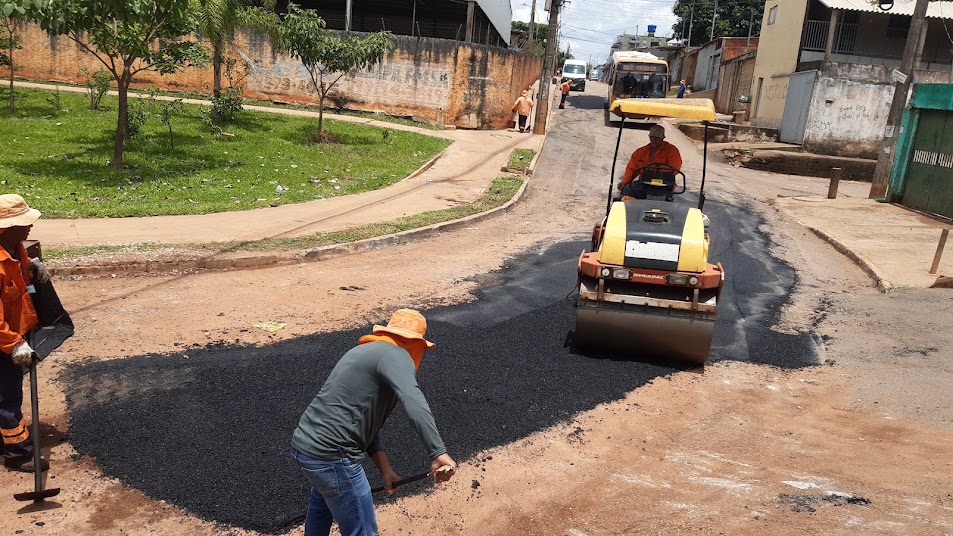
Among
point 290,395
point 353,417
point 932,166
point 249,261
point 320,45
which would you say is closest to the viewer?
point 353,417

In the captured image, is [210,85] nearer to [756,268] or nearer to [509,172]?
[509,172]

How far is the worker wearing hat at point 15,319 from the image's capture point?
473cm

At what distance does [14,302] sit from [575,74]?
4498 cm

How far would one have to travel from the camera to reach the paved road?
196 inches

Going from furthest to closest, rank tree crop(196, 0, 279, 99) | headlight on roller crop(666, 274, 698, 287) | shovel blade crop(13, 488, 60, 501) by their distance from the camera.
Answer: tree crop(196, 0, 279, 99), headlight on roller crop(666, 274, 698, 287), shovel blade crop(13, 488, 60, 501)

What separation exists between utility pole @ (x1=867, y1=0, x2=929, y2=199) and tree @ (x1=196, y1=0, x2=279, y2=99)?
17799 millimetres

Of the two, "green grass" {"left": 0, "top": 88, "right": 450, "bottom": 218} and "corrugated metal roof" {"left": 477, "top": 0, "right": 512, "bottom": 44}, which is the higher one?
"corrugated metal roof" {"left": 477, "top": 0, "right": 512, "bottom": 44}

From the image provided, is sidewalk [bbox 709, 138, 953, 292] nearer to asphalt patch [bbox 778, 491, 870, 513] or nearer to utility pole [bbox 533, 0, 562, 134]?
asphalt patch [bbox 778, 491, 870, 513]

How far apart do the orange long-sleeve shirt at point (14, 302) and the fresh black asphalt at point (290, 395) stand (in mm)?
968

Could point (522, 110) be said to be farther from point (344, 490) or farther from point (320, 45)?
point (344, 490)

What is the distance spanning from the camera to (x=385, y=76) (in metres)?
28.5

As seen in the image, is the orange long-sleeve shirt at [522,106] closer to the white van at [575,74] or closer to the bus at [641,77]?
the bus at [641,77]

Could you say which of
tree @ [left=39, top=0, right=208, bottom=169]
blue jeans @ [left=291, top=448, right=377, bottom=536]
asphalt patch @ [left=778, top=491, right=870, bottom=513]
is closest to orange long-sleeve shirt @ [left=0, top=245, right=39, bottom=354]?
blue jeans @ [left=291, top=448, right=377, bottom=536]

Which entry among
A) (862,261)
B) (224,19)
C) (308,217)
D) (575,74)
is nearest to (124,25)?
(308,217)
